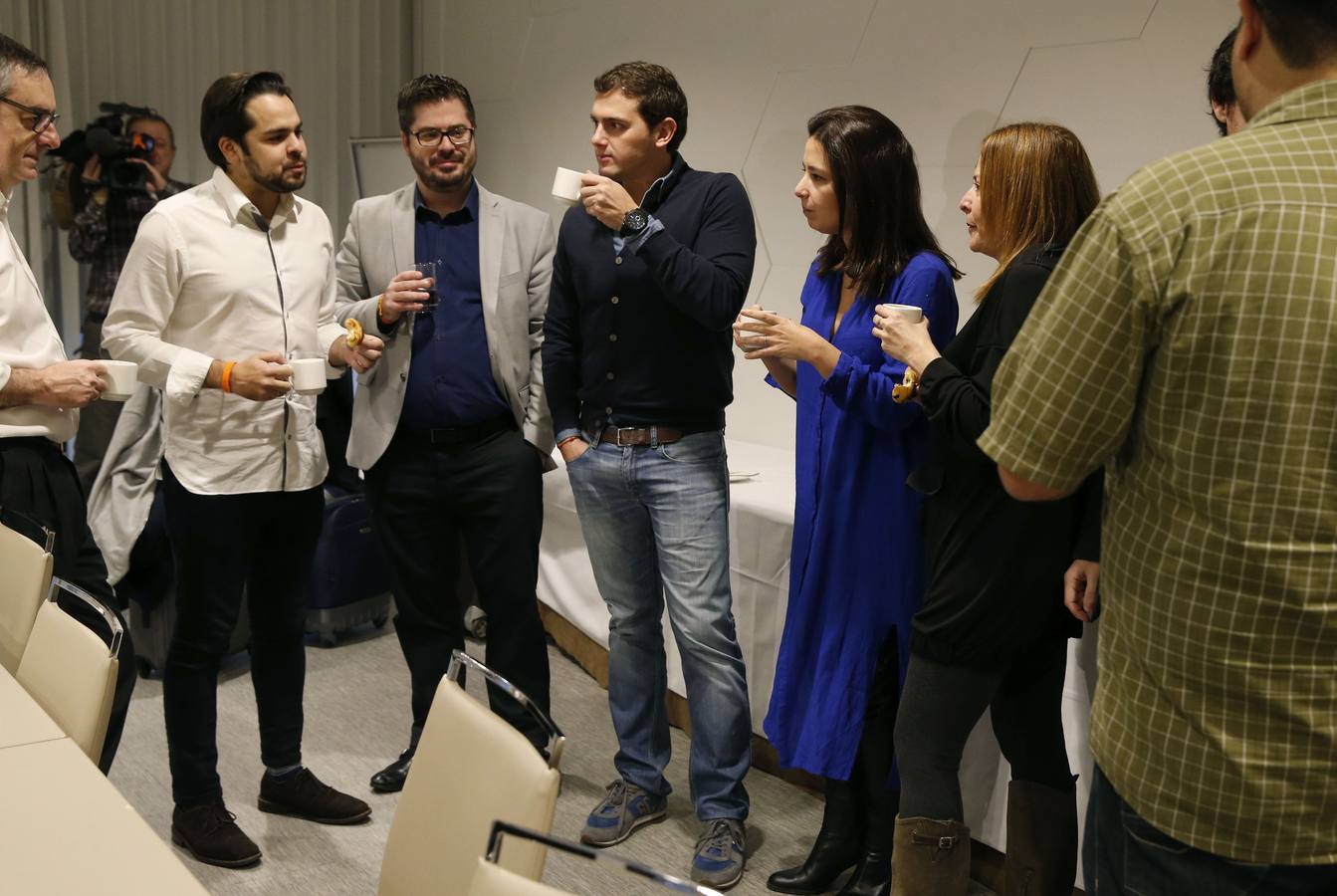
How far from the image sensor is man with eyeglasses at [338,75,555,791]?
268 centimetres

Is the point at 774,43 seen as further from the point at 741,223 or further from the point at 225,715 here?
the point at 225,715

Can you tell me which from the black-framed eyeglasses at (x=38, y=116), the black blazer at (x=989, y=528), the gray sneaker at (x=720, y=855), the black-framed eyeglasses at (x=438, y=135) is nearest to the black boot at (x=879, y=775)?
the gray sneaker at (x=720, y=855)

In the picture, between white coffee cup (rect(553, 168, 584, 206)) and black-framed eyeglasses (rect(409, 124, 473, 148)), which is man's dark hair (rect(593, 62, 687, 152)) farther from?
black-framed eyeglasses (rect(409, 124, 473, 148))

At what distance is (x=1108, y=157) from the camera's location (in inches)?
114

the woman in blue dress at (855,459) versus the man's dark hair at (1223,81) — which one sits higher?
the man's dark hair at (1223,81)

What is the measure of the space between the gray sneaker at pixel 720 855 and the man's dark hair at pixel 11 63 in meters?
1.94

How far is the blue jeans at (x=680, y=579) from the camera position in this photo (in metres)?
2.46

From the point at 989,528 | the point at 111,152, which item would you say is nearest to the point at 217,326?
the point at 989,528

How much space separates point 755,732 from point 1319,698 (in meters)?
2.01

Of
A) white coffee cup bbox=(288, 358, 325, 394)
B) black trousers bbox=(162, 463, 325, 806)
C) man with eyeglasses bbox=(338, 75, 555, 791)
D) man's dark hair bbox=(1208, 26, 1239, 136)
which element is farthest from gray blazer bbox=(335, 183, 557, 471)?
man's dark hair bbox=(1208, 26, 1239, 136)

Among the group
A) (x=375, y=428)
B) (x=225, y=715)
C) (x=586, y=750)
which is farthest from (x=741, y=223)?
(x=225, y=715)

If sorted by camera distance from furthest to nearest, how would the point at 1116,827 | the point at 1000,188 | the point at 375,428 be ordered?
the point at 375,428 < the point at 1000,188 < the point at 1116,827

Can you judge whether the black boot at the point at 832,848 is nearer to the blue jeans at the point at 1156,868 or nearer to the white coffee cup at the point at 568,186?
the blue jeans at the point at 1156,868

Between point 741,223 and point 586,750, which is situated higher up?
point 741,223
